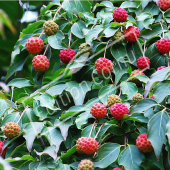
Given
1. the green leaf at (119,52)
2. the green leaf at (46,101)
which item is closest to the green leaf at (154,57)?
the green leaf at (119,52)

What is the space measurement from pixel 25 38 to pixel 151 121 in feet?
2.25

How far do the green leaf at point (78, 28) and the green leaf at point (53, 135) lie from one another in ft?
1.40

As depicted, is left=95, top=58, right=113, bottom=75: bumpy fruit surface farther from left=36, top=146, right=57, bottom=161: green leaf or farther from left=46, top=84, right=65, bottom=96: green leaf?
left=36, top=146, right=57, bottom=161: green leaf

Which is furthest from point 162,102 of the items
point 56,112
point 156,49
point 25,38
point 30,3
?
point 30,3

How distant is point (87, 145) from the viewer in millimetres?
966

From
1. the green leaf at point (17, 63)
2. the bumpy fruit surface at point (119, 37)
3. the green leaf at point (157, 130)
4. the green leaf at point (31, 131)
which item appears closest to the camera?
the green leaf at point (157, 130)

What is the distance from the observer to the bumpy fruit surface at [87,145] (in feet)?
3.17

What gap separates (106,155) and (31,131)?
0.25m

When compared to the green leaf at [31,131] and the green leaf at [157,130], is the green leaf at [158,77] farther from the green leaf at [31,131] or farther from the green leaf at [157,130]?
the green leaf at [31,131]

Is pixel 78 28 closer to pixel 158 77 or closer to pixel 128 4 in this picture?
pixel 128 4

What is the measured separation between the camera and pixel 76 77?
4.11 feet

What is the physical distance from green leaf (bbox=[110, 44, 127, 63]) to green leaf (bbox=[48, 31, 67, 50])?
20 centimetres

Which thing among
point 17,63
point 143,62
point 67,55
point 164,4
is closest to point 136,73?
point 143,62

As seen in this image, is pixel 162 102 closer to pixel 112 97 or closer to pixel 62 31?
pixel 112 97
